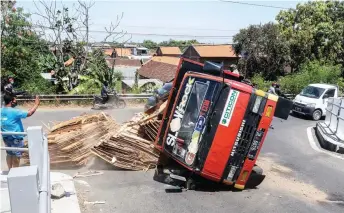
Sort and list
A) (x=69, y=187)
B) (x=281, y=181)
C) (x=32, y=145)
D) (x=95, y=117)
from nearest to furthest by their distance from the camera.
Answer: (x=32, y=145) < (x=69, y=187) < (x=281, y=181) < (x=95, y=117)

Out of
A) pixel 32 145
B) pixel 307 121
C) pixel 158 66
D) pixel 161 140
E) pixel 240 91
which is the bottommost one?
pixel 158 66

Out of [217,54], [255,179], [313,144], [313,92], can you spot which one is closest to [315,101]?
[313,92]

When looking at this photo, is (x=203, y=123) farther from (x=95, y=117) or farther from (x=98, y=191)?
(x=95, y=117)

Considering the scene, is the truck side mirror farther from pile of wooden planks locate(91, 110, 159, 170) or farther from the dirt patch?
the dirt patch

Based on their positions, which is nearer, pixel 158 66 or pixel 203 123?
pixel 203 123

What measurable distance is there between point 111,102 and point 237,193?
12.3m

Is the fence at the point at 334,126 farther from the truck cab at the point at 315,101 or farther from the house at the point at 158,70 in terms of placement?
the house at the point at 158,70

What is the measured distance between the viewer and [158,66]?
46156 mm

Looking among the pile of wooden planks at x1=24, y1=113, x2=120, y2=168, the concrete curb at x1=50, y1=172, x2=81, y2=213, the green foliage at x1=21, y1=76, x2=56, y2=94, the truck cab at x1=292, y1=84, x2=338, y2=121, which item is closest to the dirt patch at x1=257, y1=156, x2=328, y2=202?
the pile of wooden planks at x1=24, y1=113, x2=120, y2=168

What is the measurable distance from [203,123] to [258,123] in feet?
3.82

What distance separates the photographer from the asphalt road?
676cm

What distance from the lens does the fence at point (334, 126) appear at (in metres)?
12.0

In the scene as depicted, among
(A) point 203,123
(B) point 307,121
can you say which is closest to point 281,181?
(A) point 203,123

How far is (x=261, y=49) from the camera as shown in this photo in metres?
32.7
